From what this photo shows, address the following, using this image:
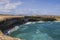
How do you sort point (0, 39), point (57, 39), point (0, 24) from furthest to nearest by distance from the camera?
point (0, 24) → point (57, 39) → point (0, 39)

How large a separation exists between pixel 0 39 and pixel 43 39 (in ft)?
21.5

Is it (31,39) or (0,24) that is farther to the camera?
(0,24)

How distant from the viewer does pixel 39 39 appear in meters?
20.8

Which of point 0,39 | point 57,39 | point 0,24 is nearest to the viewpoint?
point 0,39

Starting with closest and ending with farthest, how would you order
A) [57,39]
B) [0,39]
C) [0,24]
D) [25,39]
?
[0,39] → [25,39] → [57,39] → [0,24]

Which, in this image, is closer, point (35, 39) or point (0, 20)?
point (35, 39)

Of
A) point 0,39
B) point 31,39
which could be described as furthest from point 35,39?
point 0,39

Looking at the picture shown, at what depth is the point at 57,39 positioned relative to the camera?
22031 millimetres

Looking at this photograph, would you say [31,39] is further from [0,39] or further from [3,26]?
[3,26]

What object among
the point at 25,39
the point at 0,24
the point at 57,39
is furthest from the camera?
the point at 0,24

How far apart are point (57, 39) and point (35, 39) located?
2.95 meters

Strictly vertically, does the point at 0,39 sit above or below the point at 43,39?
above

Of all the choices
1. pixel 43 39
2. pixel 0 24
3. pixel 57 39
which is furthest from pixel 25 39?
pixel 0 24

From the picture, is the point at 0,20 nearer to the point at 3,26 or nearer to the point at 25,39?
the point at 3,26
